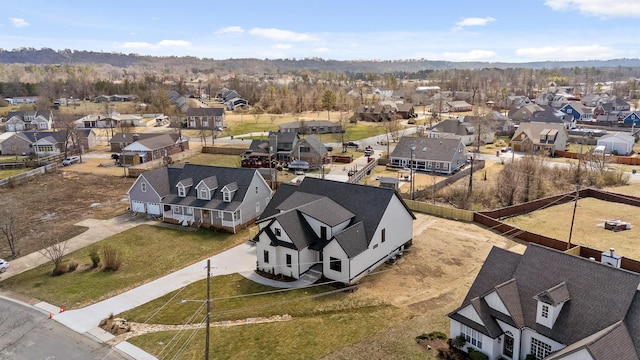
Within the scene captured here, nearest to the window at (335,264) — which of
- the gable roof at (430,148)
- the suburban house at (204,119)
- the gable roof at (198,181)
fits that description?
the gable roof at (198,181)

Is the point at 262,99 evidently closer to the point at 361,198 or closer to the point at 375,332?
the point at 361,198

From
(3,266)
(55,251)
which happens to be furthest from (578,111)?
(3,266)

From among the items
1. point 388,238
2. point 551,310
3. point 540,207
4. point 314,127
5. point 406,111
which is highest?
point 406,111

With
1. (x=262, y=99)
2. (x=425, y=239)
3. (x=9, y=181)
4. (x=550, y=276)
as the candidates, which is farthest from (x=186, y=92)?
(x=550, y=276)

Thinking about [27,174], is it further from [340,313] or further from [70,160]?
[340,313]

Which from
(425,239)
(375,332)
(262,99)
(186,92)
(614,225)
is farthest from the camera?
(186,92)

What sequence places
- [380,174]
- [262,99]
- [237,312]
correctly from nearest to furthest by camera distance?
[237,312], [380,174], [262,99]
